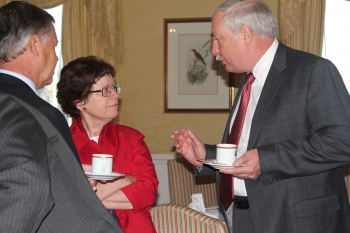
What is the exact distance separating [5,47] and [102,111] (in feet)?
3.96

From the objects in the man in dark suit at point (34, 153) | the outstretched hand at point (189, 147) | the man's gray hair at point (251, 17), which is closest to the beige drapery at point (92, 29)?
the outstretched hand at point (189, 147)

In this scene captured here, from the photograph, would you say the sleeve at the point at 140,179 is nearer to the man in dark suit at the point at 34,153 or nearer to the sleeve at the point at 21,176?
the man in dark suit at the point at 34,153

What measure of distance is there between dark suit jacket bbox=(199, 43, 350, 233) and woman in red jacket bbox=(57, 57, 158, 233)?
0.67 metres

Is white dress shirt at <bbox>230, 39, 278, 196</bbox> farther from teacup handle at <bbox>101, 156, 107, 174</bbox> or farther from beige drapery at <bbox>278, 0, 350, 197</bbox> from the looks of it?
beige drapery at <bbox>278, 0, 350, 197</bbox>

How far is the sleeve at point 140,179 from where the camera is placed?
2770mm

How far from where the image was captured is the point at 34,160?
4.09 ft

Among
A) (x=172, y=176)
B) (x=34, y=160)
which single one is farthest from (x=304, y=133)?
(x=172, y=176)

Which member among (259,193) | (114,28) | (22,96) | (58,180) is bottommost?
(259,193)

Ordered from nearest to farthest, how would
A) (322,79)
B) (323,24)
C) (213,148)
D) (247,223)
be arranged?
(322,79), (247,223), (213,148), (323,24)

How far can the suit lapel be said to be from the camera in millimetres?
2457

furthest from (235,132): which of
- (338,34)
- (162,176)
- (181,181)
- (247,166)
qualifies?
(338,34)

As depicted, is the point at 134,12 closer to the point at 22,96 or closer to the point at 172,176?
the point at 172,176

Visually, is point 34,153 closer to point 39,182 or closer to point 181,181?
point 39,182

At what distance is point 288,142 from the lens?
7.73ft
